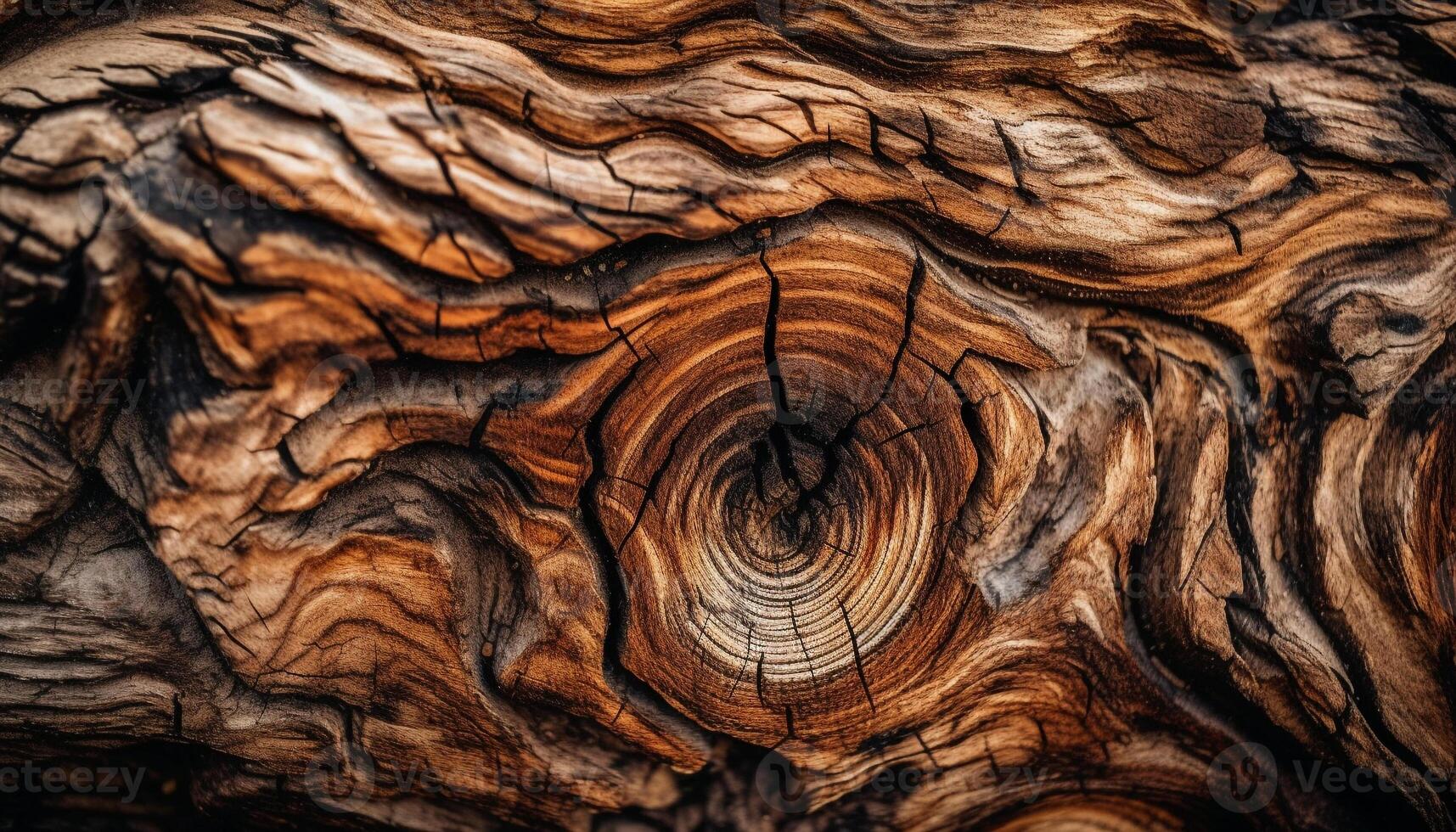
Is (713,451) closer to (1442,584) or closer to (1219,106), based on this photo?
(1219,106)

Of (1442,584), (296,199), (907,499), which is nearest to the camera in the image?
(296,199)

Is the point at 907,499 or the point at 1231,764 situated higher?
the point at 907,499

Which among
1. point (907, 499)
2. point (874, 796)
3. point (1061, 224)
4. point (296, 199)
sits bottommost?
point (874, 796)

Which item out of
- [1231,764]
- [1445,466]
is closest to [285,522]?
[1231,764]

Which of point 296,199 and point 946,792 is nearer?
point 296,199

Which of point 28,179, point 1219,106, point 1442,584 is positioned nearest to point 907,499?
point 1219,106

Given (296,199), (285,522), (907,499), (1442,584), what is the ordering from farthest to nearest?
1. (1442,584)
2. (907,499)
3. (285,522)
4. (296,199)
